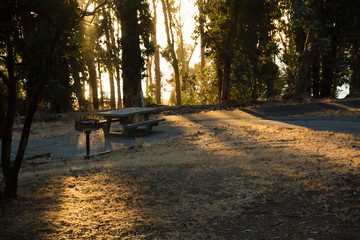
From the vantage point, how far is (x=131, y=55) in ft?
62.3

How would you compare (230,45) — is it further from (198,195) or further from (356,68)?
(198,195)

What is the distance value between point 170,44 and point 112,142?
18583 mm

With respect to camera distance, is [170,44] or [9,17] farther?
[170,44]

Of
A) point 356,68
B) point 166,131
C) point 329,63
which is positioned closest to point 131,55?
point 166,131

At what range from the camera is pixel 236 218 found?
4.10 meters

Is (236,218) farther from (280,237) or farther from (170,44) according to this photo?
(170,44)

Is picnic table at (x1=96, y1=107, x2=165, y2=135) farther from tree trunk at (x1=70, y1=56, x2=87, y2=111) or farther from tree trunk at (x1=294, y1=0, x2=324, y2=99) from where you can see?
tree trunk at (x1=70, y1=56, x2=87, y2=111)

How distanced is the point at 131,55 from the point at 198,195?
15121 millimetres

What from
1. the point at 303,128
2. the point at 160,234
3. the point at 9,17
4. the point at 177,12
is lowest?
the point at 160,234

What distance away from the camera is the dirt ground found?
12.6ft

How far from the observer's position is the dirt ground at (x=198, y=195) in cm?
384

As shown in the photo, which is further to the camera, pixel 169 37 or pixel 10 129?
pixel 169 37

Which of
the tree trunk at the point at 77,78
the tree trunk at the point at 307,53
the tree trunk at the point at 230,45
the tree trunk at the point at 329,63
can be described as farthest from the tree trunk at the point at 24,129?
the tree trunk at the point at 329,63

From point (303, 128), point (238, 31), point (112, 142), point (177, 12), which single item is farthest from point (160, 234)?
Answer: point (177, 12)
